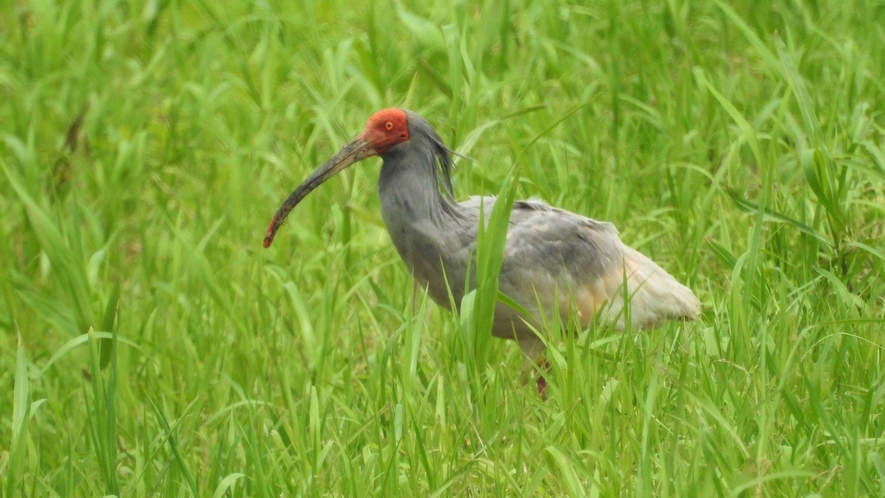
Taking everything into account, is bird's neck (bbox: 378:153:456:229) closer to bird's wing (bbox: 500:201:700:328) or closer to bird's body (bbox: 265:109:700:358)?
bird's body (bbox: 265:109:700:358)

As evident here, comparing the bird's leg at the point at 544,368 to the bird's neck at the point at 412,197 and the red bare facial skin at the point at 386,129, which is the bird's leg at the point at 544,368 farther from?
the red bare facial skin at the point at 386,129

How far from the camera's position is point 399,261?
5.99 m

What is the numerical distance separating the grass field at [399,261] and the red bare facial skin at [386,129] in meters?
0.37

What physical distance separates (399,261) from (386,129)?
3.48 ft

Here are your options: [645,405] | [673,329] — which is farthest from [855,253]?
[645,405]

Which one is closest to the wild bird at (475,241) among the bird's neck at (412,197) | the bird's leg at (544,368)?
the bird's neck at (412,197)

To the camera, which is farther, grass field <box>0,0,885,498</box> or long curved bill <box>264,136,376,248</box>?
long curved bill <box>264,136,376,248</box>

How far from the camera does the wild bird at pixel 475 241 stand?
4.98 meters

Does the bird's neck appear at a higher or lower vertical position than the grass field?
higher

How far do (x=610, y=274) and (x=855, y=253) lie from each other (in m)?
1.02

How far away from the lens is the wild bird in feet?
16.4

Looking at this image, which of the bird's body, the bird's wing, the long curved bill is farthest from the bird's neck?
the bird's wing

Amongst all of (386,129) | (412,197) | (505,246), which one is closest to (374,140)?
(386,129)

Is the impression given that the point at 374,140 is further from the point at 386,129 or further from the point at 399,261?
the point at 399,261
